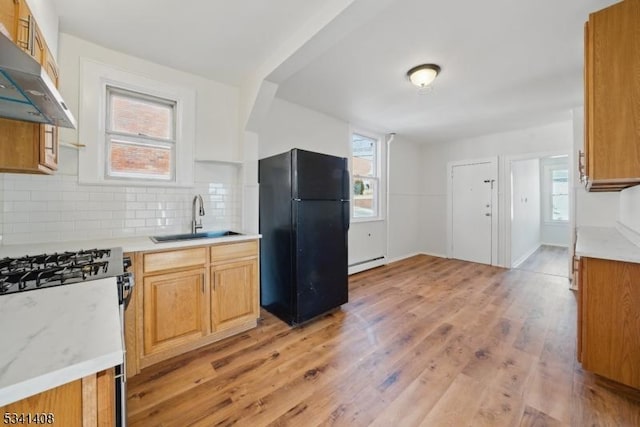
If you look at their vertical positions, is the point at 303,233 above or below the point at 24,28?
below

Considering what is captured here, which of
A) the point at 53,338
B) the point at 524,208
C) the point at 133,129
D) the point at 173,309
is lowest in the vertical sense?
the point at 173,309

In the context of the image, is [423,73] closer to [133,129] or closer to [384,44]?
[384,44]

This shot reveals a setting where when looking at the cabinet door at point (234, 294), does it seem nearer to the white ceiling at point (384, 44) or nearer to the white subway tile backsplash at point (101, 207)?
the white subway tile backsplash at point (101, 207)

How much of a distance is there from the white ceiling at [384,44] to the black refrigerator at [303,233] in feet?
2.87

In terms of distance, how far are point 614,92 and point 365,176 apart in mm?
3043

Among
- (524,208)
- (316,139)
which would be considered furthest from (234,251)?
(524,208)

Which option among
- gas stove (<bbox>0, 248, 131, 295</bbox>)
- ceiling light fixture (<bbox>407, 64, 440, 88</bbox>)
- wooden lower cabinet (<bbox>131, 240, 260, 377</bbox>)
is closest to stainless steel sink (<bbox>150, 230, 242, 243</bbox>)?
wooden lower cabinet (<bbox>131, 240, 260, 377</bbox>)

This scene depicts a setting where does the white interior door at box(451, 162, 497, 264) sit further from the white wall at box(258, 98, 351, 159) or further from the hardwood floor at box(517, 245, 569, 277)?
the white wall at box(258, 98, 351, 159)

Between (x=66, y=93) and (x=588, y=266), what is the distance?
3866 millimetres

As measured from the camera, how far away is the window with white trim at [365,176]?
4.22m

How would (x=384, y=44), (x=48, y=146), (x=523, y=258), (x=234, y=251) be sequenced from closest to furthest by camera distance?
(x=48, y=146), (x=384, y=44), (x=234, y=251), (x=523, y=258)

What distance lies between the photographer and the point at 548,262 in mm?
4820

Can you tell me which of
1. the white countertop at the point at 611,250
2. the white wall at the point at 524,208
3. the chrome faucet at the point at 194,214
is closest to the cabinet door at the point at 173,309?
the chrome faucet at the point at 194,214

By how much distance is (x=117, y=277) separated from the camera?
112 cm
